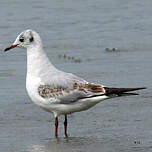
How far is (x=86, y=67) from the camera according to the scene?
12164mm

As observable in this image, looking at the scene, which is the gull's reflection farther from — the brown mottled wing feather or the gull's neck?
the gull's neck

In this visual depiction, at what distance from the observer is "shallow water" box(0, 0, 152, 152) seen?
320 inches

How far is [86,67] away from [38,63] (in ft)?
10.9

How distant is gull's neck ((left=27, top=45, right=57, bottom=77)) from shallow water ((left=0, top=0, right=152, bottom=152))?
2.17 ft

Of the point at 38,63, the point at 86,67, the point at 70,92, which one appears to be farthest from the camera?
the point at 86,67

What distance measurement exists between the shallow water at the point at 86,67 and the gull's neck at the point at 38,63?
662 mm

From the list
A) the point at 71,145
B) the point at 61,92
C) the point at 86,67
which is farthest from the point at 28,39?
the point at 86,67

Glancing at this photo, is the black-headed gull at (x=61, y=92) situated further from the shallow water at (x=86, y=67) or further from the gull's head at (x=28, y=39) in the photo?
the gull's head at (x=28, y=39)

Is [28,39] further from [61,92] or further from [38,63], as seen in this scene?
[61,92]

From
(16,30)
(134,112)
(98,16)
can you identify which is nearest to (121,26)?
(98,16)

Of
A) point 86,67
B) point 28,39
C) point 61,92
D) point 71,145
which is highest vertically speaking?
point 28,39

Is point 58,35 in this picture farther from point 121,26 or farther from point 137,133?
point 137,133

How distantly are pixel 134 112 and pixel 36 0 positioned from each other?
11.1 metres

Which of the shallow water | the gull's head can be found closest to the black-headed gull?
the shallow water
